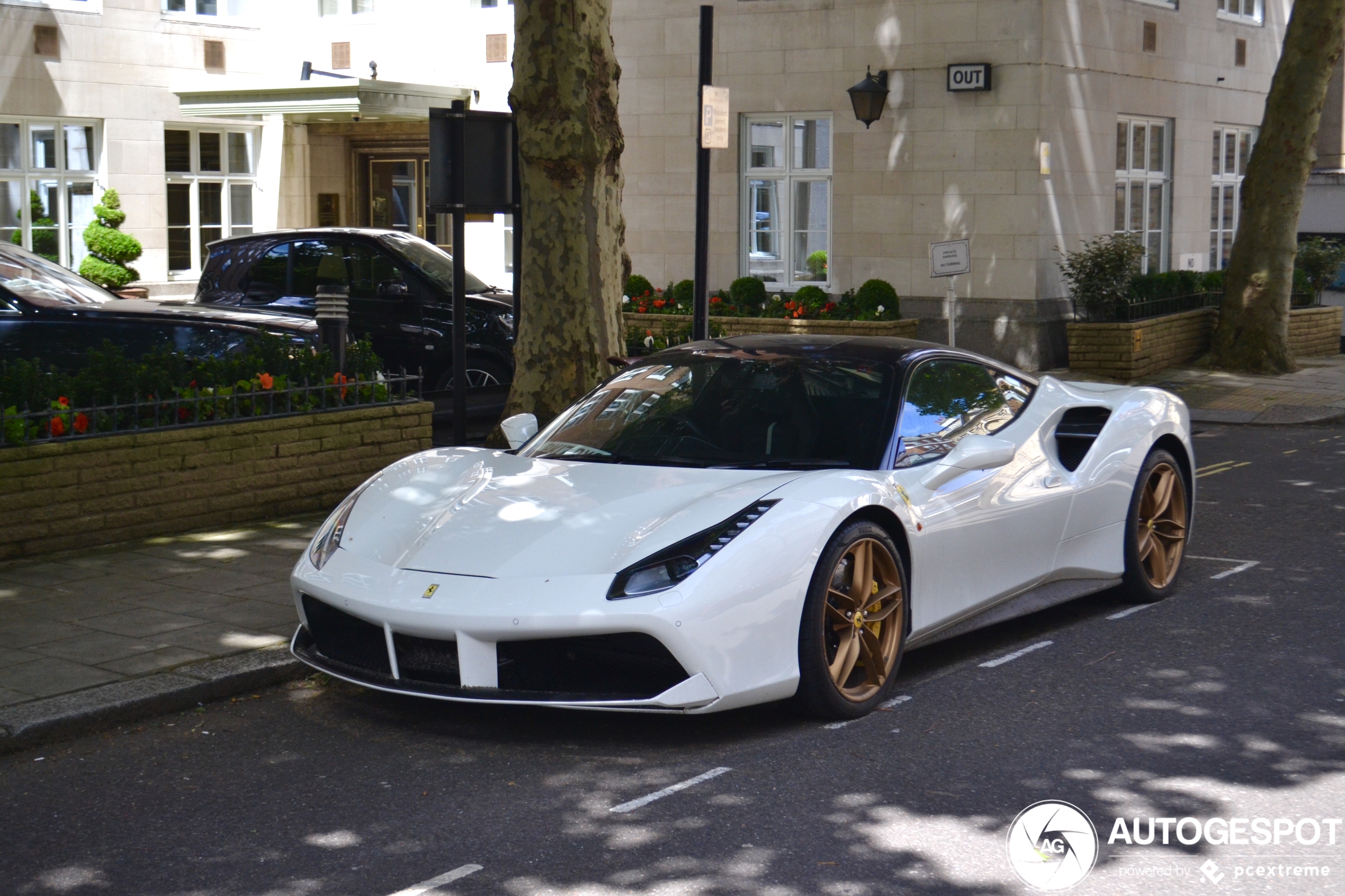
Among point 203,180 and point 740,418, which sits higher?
point 203,180

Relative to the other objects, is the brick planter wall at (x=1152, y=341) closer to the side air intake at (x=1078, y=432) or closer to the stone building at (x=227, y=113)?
the stone building at (x=227, y=113)

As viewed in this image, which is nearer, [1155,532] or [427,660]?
[427,660]

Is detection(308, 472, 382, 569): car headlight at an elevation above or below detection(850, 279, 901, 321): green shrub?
below

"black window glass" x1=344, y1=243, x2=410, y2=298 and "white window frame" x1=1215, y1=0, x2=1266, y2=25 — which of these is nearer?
"black window glass" x1=344, y1=243, x2=410, y2=298

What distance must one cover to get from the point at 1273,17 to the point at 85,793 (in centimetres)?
2449

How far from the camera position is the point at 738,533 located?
5238mm

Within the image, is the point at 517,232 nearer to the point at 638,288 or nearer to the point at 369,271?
the point at 369,271

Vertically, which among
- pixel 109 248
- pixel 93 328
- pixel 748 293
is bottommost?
pixel 93 328

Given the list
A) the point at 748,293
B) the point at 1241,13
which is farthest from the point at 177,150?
the point at 1241,13

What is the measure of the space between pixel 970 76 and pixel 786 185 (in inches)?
118

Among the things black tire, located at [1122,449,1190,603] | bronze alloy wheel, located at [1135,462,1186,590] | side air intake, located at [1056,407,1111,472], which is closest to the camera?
side air intake, located at [1056,407,1111,472]

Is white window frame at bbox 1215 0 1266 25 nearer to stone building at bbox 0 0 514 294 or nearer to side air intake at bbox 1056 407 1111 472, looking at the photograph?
stone building at bbox 0 0 514 294

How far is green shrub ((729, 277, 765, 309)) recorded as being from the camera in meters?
19.2

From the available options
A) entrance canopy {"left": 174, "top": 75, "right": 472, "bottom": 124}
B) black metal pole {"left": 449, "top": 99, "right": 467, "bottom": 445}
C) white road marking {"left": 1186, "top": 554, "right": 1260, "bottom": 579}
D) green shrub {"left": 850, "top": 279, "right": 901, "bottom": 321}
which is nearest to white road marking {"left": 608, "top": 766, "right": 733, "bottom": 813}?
white road marking {"left": 1186, "top": 554, "right": 1260, "bottom": 579}
